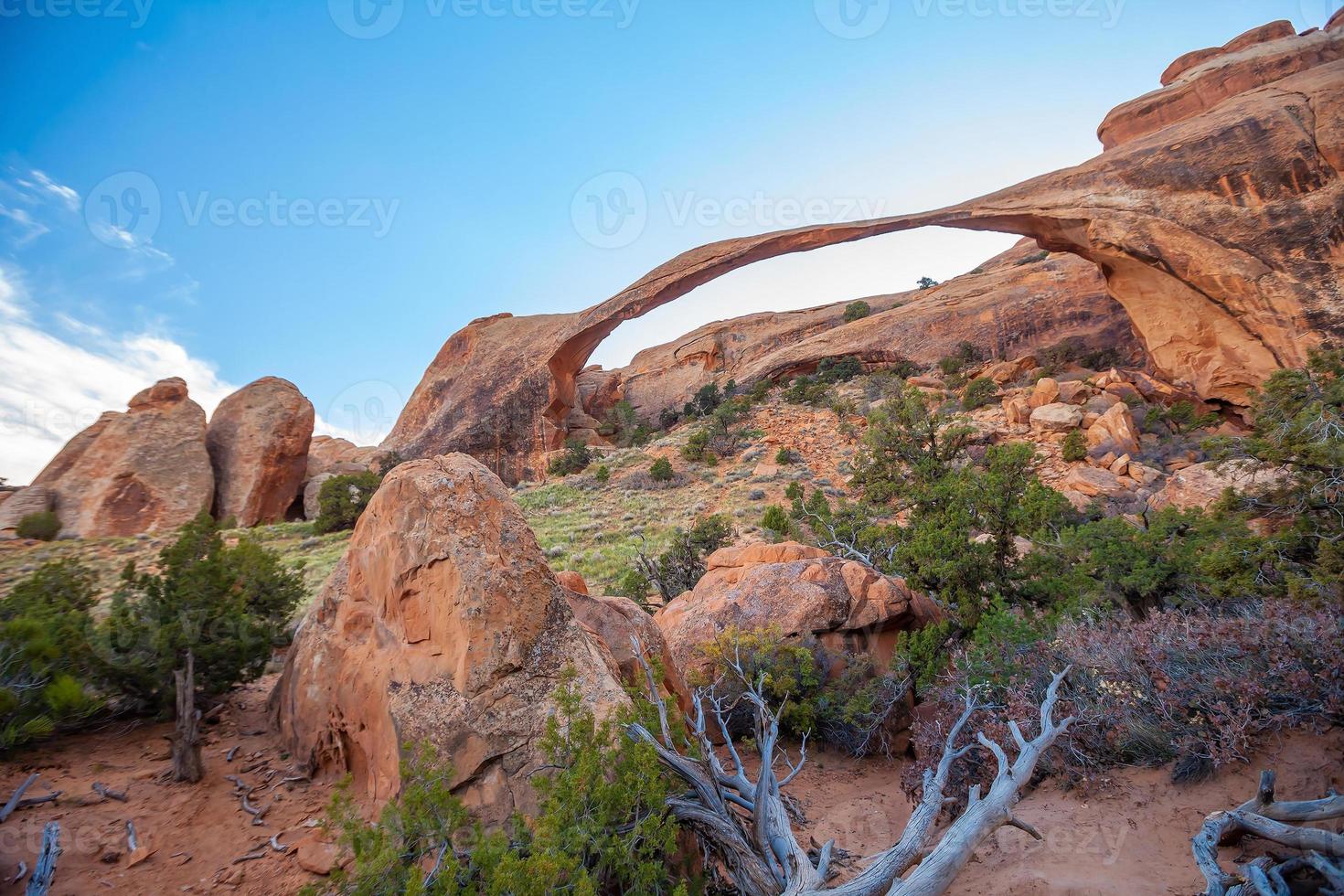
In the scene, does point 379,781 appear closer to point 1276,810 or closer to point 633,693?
point 633,693

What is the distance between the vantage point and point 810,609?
6.88m

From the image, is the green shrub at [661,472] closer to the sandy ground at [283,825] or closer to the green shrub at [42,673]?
the sandy ground at [283,825]

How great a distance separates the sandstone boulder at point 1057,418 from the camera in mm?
16438

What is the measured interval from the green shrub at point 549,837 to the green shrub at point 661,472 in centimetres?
1538

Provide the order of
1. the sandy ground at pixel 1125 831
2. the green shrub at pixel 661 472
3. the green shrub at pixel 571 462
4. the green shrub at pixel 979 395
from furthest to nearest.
Result: 1. the green shrub at pixel 571 462
2. the green shrub at pixel 979 395
3. the green shrub at pixel 661 472
4. the sandy ground at pixel 1125 831

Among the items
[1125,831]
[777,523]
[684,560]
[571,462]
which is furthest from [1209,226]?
[571,462]

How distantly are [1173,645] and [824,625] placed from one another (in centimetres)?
321

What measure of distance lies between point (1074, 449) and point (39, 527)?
28.1m

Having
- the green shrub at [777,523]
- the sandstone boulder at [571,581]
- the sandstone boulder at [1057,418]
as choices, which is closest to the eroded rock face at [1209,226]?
the sandstone boulder at [1057,418]

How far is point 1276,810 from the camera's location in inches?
107

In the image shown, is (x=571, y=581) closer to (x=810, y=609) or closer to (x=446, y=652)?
(x=446, y=652)

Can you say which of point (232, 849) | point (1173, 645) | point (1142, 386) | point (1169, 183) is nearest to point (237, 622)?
point (232, 849)

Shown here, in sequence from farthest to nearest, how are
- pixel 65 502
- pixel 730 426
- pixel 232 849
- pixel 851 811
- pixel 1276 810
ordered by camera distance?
1. pixel 730 426
2. pixel 65 502
3. pixel 851 811
4. pixel 232 849
5. pixel 1276 810

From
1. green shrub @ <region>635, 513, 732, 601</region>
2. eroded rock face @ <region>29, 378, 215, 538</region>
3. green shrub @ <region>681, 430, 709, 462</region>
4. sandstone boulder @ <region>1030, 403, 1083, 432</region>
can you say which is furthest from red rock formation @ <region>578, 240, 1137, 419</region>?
eroded rock face @ <region>29, 378, 215, 538</region>
